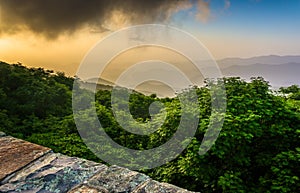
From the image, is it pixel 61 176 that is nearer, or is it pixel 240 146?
pixel 61 176

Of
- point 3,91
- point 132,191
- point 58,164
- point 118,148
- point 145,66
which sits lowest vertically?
point 132,191

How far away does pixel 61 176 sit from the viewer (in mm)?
1706

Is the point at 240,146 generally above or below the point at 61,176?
above

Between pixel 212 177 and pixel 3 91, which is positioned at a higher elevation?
pixel 3 91

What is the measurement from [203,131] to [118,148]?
298 cm

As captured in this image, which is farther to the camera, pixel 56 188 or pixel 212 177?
pixel 212 177

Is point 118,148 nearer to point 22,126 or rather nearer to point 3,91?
point 22,126

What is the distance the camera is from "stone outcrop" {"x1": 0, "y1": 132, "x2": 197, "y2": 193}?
162 cm

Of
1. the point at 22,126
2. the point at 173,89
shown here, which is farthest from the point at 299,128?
the point at 22,126

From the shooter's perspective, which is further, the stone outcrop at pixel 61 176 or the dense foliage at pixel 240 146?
the dense foliage at pixel 240 146

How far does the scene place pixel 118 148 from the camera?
783cm

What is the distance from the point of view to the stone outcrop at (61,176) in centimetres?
162

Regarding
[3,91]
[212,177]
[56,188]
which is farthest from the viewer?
[3,91]

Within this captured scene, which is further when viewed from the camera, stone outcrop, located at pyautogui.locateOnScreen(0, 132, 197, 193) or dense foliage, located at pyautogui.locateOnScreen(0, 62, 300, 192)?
dense foliage, located at pyautogui.locateOnScreen(0, 62, 300, 192)
